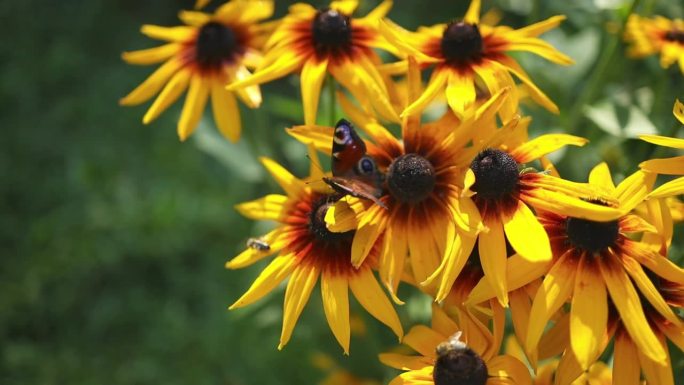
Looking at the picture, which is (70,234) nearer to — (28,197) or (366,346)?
(28,197)

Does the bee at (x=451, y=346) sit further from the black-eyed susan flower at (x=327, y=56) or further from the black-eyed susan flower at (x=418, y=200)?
the black-eyed susan flower at (x=327, y=56)

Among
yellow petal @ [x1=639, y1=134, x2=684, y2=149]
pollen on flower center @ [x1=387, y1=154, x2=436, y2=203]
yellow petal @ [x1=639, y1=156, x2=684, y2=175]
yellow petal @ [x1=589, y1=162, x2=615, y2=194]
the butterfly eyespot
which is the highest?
yellow petal @ [x1=639, y1=134, x2=684, y2=149]

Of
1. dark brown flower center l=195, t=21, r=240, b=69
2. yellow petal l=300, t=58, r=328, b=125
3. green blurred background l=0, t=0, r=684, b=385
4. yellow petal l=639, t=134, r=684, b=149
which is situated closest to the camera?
yellow petal l=639, t=134, r=684, b=149

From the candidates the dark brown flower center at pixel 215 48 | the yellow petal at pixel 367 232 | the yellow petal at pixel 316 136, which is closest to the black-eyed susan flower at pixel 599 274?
the yellow petal at pixel 367 232

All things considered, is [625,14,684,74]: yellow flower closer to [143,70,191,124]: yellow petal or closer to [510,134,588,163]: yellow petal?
[510,134,588,163]: yellow petal

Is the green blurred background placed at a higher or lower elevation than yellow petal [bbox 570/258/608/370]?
lower

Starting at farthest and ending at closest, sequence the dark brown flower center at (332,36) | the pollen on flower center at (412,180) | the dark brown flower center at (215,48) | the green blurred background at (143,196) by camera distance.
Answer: the green blurred background at (143,196)
the dark brown flower center at (215,48)
the dark brown flower center at (332,36)
the pollen on flower center at (412,180)

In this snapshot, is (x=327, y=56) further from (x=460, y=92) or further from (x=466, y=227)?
(x=466, y=227)

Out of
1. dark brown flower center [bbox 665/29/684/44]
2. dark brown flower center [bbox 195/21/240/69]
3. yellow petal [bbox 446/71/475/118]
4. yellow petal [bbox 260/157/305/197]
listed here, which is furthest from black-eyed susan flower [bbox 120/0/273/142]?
dark brown flower center [bbox 665/29/684/44]
